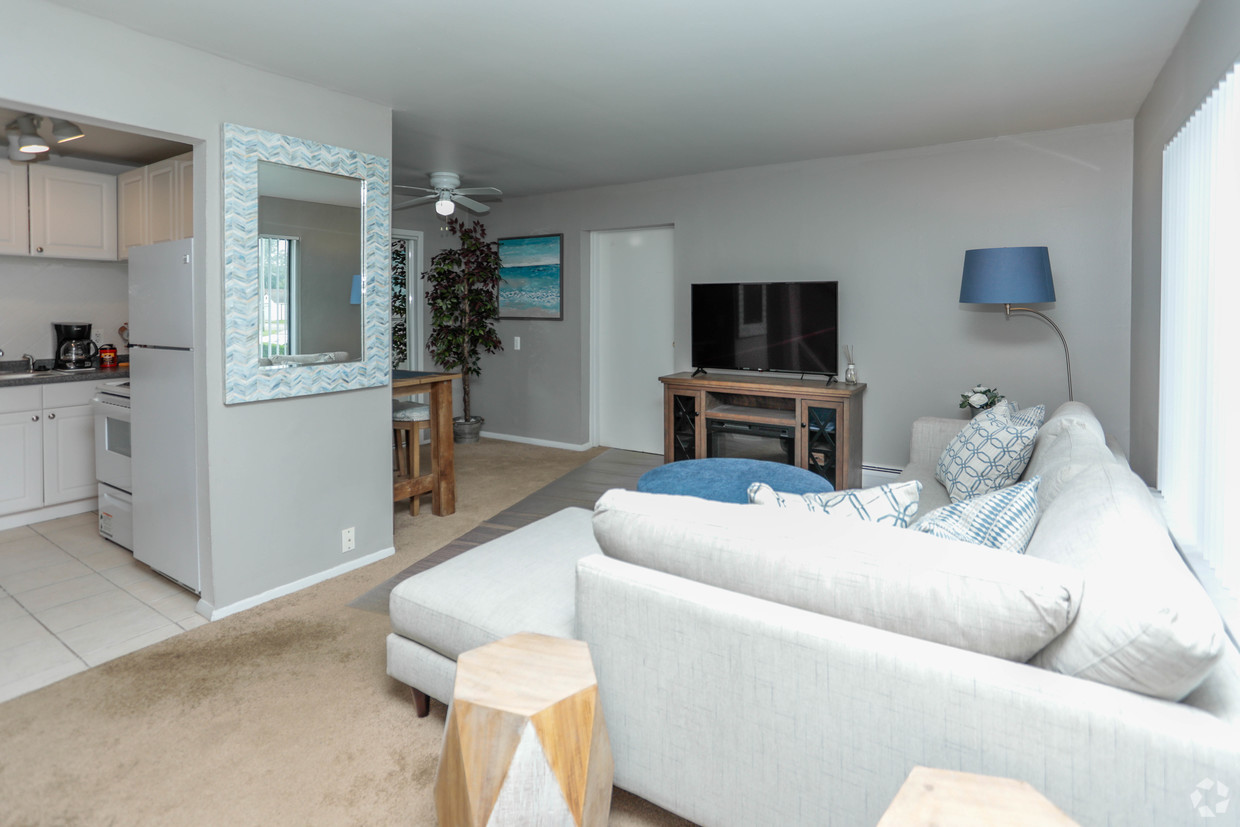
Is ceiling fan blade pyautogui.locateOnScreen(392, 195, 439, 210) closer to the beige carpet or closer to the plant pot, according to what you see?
the plant pot

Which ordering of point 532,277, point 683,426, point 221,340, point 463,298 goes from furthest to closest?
point 463,298
point 532,277
point 683,426
point 221,340

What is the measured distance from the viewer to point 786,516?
156 cm

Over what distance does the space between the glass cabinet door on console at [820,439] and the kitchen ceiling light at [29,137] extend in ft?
15.5

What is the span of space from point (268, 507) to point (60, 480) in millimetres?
2211

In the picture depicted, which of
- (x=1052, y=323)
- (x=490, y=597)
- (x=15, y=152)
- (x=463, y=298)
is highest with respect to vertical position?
(x=15, y=152)

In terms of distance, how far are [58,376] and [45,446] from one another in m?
0.44

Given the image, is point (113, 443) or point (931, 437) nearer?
point (113, 443)

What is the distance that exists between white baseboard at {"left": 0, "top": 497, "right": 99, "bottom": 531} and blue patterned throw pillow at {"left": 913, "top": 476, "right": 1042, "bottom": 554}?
499cm

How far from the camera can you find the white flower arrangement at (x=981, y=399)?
4004mm

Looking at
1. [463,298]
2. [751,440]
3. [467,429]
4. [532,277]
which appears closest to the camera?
[751,440]

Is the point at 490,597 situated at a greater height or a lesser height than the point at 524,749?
greater

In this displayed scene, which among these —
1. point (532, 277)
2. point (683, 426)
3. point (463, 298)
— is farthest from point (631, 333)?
point (463, 298)

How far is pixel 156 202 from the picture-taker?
4012mm

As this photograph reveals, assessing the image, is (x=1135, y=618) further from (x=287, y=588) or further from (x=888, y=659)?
(x=287, y=588)
